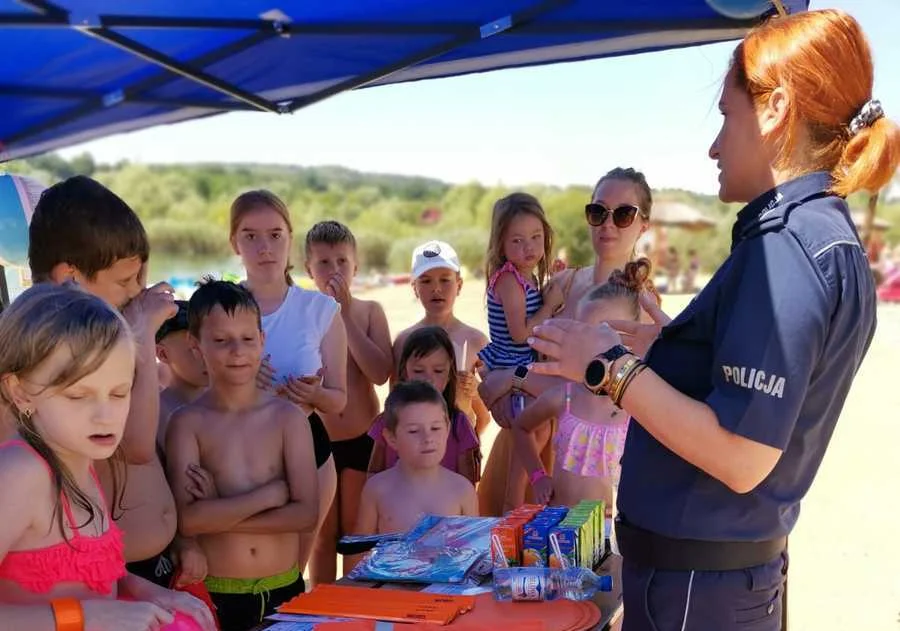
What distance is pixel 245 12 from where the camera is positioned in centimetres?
357

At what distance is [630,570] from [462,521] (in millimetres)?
726

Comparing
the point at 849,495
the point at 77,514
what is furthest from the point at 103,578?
the point at 849,495

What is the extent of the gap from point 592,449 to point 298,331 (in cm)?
111

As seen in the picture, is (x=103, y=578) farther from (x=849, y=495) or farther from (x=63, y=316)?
(x=849, y=495)

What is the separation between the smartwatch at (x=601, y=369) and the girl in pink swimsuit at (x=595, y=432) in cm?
136

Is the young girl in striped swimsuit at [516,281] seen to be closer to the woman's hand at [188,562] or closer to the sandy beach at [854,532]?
the woman's hand at [188,562]

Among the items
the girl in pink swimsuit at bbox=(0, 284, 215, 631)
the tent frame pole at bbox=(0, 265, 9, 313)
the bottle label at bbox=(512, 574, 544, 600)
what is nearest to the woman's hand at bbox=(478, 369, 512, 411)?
the bottle label at bbox=(512, 574, 544, 600)

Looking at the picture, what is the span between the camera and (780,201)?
1535mm

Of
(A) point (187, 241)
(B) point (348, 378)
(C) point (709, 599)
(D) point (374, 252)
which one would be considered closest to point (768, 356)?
(C) point (709, 599)

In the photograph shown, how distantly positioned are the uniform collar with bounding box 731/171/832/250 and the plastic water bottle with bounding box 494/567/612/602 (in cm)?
78

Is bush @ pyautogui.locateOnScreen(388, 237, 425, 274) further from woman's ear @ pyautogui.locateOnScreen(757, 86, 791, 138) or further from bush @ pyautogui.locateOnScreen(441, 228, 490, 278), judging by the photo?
woman's ear @ pyautogui.locateOnScreen(757, 86, 791, 138)

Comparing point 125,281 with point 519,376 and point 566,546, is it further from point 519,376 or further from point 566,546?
point 519,376

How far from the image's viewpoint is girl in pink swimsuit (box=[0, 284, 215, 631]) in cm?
152

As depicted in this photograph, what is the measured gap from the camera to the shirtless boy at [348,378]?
12.0 feet
